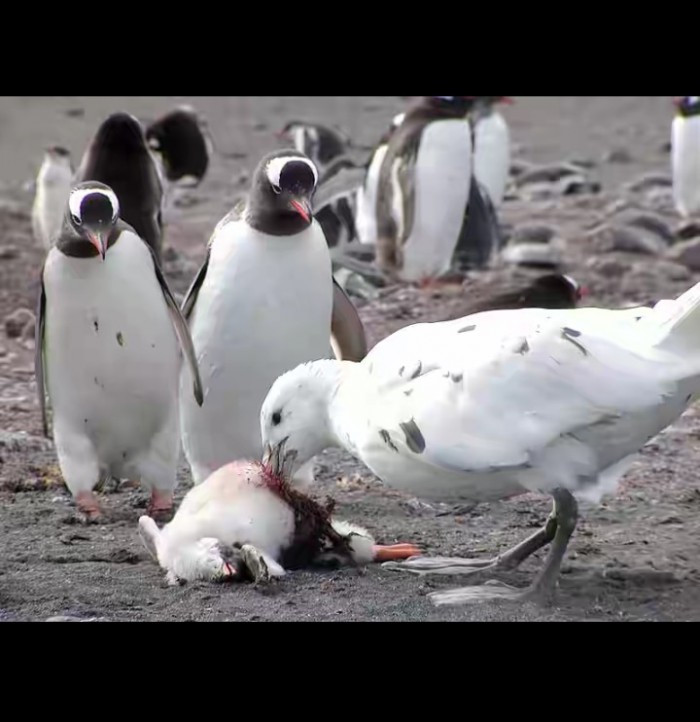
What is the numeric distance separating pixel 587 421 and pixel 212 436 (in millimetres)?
1514

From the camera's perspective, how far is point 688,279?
7.19 meters

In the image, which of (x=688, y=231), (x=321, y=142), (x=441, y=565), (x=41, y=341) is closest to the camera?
(x=441, y=565)

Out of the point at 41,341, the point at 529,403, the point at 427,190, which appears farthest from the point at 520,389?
the point at 427,190

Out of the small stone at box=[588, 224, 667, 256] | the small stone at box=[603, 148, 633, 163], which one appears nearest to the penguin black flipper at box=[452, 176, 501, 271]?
the small stone at box=[588, 224, 667, 256]

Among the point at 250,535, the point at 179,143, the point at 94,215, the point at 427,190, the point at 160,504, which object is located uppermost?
the point at 94,215

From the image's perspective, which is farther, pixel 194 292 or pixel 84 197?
pixel 194 292

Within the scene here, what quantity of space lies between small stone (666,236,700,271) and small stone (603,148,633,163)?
269 cm

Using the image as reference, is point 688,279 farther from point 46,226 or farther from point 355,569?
point 355,569

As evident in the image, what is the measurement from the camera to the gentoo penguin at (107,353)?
3975mm

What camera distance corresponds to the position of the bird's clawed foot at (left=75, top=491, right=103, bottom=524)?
4.10 m

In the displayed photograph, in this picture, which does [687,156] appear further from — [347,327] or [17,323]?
[347,327]

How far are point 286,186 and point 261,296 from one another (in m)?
0.32

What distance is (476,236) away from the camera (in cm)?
757

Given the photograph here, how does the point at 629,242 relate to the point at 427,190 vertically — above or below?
below
